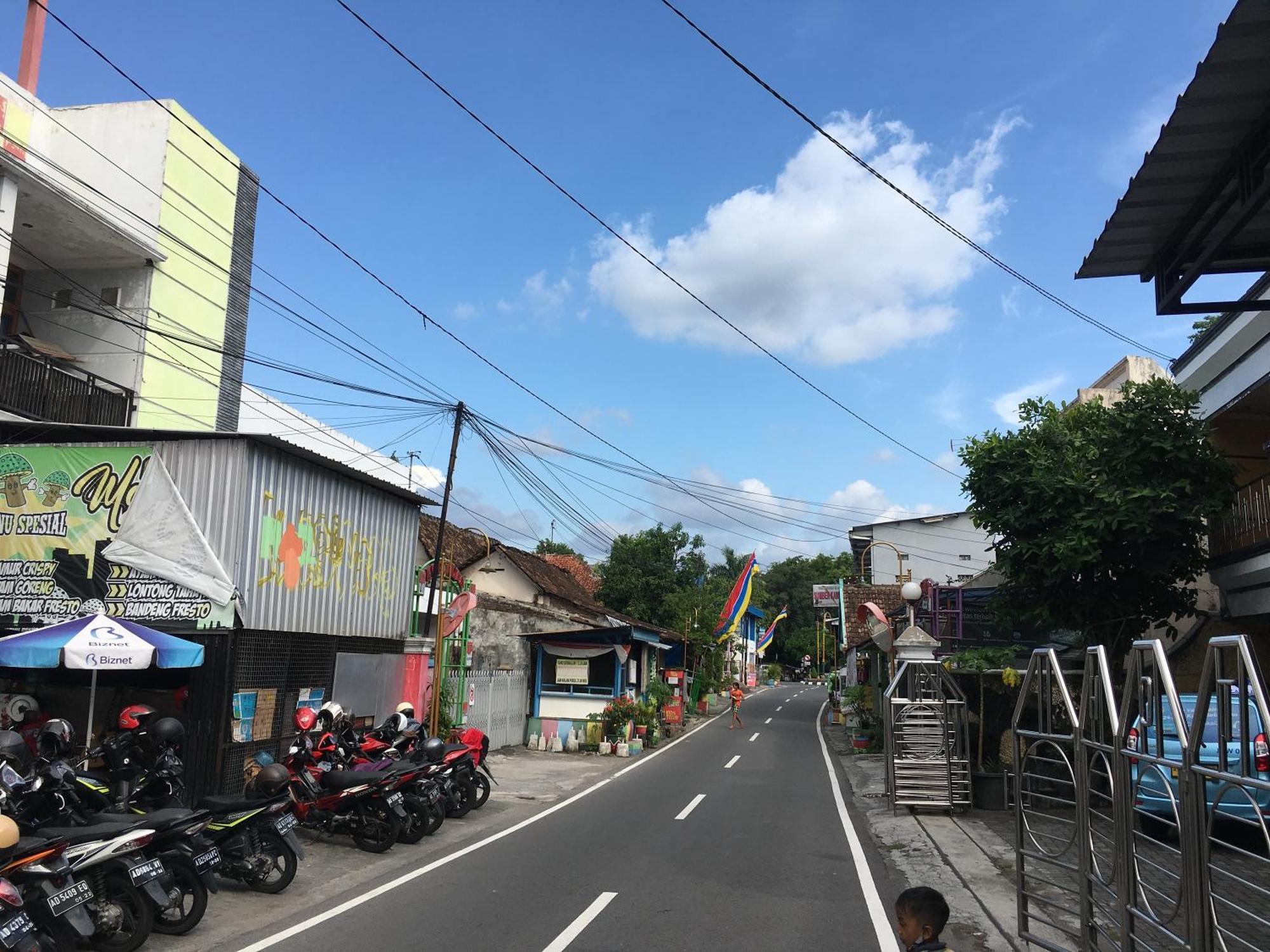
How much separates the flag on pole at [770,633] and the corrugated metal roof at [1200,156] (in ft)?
192

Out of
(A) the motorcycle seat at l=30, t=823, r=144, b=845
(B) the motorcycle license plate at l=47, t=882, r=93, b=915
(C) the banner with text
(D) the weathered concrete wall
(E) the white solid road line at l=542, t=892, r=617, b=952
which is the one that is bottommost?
(E) the white solid road line at l=542, t=892, r=617, b=952

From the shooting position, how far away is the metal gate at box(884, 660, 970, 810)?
43.9ft

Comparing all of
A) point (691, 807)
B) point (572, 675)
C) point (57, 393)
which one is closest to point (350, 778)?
point (691, 807)

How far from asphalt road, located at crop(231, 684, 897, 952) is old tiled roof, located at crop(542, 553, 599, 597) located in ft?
89.9

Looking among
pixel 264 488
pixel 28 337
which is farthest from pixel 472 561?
pixel 264 488

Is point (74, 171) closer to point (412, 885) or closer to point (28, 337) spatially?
point (28, 337)

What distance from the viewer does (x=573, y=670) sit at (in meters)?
23.0

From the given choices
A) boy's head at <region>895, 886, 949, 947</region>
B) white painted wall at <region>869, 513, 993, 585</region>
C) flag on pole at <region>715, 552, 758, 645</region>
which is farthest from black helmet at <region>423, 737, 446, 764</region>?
white painted wall at <region>869, 513, 993, 585</region>

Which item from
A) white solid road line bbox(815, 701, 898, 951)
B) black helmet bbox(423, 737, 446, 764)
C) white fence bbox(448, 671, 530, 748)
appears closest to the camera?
white solid road line bbox(815, 701, 898, 951)

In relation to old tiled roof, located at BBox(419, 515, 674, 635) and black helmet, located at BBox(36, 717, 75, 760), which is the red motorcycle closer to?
black helmet, located at BBox(36, 717, 75, 760)

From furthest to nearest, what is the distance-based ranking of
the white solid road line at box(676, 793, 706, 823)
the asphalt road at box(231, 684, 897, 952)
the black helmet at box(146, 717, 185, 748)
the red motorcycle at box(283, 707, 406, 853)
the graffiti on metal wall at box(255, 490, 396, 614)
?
the white solid road line at box(676, 793, 706, 823), the graffiti on metal wall at box(255, 490, 396, 614), the red motorcycle at box(283, 707, 406, 853), the black helmet at box(146, 717, 185, 748), the asphalt road at box(231, 684, 897, 952)

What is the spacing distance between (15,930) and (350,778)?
16.2 ft

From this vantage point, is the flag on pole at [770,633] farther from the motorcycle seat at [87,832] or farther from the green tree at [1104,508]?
the motorcycle seat at [87,832]

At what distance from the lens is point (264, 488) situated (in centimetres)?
1200
